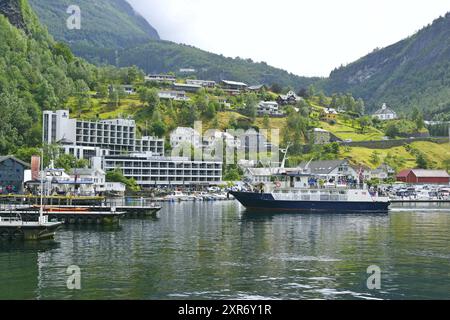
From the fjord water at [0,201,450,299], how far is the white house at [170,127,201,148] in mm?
118297

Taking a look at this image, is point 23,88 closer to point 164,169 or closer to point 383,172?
point 164,169

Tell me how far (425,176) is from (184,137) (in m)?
79.2

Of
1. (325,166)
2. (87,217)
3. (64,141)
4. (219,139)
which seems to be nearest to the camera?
(87,217)

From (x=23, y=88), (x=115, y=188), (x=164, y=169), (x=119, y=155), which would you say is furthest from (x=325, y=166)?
(x=23, y=88)

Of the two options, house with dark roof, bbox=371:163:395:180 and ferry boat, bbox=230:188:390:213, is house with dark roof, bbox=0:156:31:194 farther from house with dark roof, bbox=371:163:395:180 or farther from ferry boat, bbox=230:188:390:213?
house with dark roof, bbox=371:163:395:180

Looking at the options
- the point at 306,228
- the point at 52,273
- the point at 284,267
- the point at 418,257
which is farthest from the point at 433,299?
the point at 306,228

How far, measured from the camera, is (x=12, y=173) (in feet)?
362

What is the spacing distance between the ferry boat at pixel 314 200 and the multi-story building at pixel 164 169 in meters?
56.1

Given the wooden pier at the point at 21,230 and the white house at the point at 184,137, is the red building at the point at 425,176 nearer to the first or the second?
the white house at the point at 184,137

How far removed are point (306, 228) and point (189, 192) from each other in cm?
8176

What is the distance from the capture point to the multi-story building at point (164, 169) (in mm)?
145375

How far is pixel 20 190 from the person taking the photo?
109625mm

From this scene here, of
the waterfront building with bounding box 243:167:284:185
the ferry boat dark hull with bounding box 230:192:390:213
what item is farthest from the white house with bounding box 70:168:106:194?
the ferry boat dark hull with bounding box 230:192:390:213

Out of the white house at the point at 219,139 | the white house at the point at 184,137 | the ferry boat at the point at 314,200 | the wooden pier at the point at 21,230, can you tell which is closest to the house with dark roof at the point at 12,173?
Answer: the ferry boat at the point at 314,200
